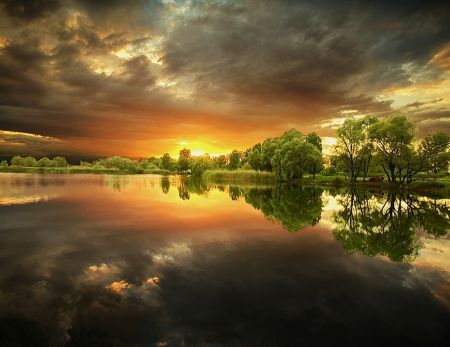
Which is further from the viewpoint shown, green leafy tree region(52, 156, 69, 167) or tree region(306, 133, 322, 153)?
green leafy tree region(52, 156, 69, 167)

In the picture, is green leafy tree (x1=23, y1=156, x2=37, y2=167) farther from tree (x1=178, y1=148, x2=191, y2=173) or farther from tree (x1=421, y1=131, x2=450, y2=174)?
tree (x1=421, y1=131, x2=450, y2=174)

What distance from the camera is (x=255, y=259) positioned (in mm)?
9703

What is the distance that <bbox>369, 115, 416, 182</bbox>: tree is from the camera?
45.8m

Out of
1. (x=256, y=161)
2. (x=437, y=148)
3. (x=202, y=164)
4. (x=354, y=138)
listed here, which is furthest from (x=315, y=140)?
(x=437, y=148)

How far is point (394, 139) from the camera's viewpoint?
47.0m

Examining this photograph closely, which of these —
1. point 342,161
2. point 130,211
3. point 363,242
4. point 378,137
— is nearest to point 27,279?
point 130,211

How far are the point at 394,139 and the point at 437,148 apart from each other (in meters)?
6.95

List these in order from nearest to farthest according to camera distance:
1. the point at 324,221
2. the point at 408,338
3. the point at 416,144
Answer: the point at 408,338 < the point at 324,221 < the point at 416,144

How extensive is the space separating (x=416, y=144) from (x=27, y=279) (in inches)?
2340

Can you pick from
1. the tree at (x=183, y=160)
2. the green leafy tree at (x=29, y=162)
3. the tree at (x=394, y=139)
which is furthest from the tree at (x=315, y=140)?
the green leafy tree at (x=29, y=162)

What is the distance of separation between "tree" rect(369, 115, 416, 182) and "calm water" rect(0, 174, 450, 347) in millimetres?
38978

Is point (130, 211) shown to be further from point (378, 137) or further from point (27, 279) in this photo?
point (378, 137)

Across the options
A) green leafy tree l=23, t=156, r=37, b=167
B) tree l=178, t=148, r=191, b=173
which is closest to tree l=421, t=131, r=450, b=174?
tree l=178, t=148, r=191, b=173

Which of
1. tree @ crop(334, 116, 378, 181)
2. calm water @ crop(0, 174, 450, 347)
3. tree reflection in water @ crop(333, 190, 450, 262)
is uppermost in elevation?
tree @ crop(334, 116, 378, 181)
